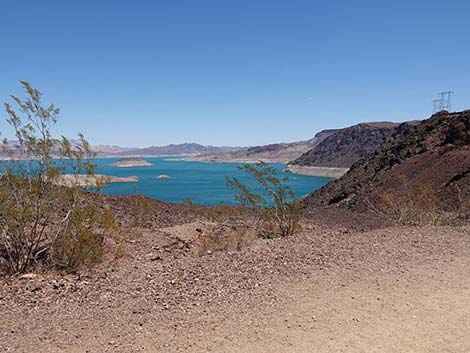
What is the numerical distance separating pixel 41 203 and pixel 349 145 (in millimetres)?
154964

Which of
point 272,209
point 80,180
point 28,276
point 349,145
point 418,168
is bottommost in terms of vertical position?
point 28,276

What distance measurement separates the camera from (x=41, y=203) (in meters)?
9.00

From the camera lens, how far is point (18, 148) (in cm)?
930

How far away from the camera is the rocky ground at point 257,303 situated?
5.15 meters

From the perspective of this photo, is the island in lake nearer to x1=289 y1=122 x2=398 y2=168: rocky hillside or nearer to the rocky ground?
the rocky ground

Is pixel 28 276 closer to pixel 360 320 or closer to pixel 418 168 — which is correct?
pixel 360 320

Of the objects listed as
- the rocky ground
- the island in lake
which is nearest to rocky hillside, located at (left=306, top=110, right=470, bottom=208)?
the rocky ground

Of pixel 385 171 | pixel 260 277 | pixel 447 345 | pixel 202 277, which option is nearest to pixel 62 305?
pixel 202 277

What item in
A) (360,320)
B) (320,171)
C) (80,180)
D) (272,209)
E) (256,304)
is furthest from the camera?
(320,171)

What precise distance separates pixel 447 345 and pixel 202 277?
3.96 metres

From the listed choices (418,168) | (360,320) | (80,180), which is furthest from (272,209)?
(418,168)

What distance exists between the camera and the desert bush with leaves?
863cm

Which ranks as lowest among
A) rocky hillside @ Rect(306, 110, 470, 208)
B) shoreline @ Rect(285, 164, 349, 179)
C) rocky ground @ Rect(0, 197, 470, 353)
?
shoreline @ Rect(285, 164, 349, 179)

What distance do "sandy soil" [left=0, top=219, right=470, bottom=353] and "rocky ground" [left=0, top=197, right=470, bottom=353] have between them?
0.02 metres
